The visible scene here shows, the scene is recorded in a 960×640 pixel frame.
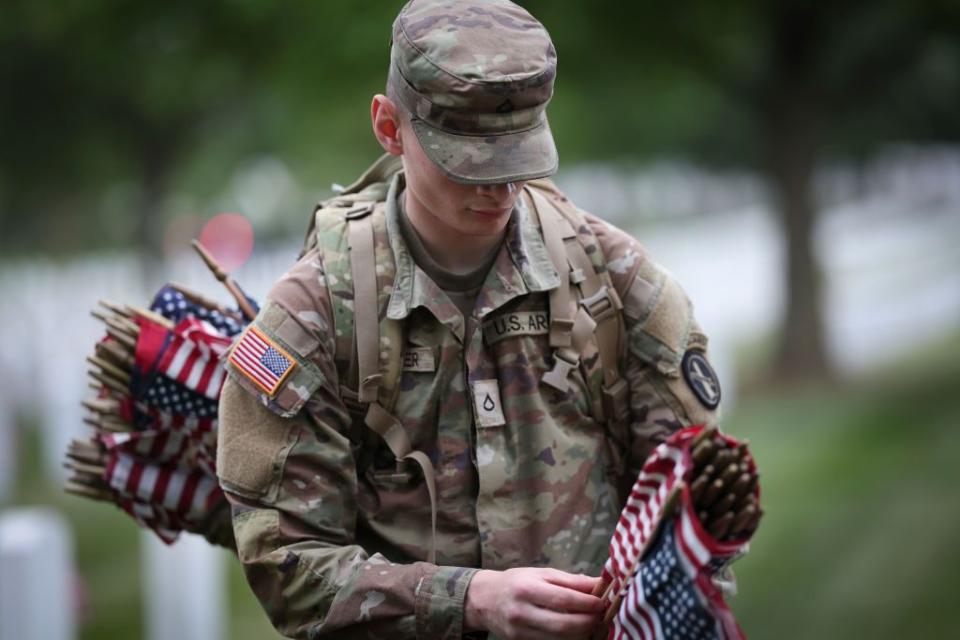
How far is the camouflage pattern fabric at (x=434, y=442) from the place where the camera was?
296cm

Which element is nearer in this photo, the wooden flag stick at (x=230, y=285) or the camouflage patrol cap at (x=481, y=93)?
the camouflage patrol cap at (x=481, y=93)

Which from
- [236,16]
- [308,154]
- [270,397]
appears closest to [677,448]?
[270,397]

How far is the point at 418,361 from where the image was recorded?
3.07 meters

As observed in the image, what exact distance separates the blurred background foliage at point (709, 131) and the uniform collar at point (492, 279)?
5492 millimetres

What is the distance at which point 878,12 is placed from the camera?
40.7 feet

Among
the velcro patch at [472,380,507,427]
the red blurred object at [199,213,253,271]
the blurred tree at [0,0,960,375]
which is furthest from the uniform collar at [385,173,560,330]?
the red blurred object at [199,213,253,271]

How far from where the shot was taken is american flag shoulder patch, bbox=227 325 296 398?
2.94 metres

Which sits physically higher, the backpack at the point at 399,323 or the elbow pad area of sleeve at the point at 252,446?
the backpack at the point at 399,323

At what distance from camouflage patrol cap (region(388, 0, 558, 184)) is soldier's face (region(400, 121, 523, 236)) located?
52 mm

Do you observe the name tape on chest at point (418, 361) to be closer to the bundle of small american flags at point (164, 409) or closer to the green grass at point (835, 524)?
the bundle of small american flags at point (164, 409)

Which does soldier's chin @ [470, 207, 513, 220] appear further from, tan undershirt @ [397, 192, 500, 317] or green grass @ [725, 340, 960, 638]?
green grass @ [725, 340, 960, 638]

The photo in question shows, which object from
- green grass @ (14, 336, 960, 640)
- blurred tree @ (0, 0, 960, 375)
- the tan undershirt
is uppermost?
the tan undershirt

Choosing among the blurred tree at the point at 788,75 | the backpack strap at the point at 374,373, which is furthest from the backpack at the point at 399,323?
the blurred tree at the point at 788,75

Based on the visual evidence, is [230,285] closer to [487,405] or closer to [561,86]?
[487,405]
